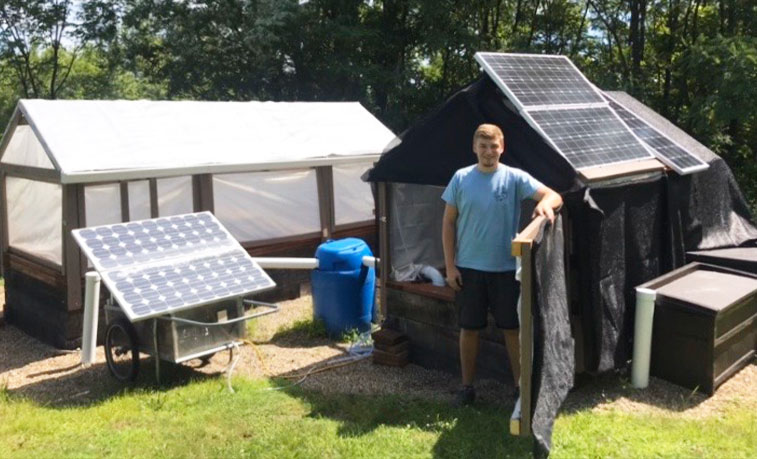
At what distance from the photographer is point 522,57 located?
6.80 meters

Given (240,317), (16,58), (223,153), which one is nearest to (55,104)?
(223,153)

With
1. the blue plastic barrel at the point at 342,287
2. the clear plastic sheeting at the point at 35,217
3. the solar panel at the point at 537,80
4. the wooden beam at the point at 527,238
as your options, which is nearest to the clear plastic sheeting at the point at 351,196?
the blue plastic barrel at the point at 342,287

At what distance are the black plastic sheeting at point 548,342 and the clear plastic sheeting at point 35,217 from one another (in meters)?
5.68

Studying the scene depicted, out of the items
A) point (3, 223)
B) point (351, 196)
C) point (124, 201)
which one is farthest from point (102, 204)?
point (351, 196)

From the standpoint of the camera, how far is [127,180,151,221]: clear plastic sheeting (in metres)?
8.25

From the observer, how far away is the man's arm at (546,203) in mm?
4516

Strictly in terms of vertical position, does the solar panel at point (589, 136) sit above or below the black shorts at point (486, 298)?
above

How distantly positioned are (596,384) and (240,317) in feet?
10.4

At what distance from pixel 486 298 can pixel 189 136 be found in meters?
5.52

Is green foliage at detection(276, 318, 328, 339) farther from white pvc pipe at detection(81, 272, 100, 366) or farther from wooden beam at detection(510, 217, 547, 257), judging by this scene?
wooden beam at detection(510, 217, 547, 257)

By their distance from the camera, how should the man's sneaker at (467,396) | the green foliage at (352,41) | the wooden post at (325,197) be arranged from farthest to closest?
the green foliage at (352,41), the wooden post at (325,197), the man's sneaker at (467,396)

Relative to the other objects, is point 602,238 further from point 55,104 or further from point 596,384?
point 55,104

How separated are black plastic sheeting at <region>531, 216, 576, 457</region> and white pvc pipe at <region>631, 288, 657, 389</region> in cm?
117

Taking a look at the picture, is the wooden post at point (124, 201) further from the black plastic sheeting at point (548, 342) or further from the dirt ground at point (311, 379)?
the black plastic sheeting at point (548, 342)
